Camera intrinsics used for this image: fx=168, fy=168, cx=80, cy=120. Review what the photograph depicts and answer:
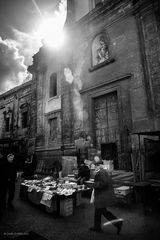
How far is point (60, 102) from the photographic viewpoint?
1359 cm

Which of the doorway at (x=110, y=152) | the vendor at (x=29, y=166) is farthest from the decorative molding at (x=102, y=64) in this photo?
the vendor at (x=29, y=166)

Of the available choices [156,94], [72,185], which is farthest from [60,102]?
[72,185]

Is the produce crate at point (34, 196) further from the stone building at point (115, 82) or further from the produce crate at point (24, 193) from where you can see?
the stone building at point (115, 82)

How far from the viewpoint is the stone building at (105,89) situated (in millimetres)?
8844

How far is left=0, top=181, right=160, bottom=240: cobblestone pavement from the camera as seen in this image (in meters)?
3.82

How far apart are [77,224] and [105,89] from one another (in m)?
7.99

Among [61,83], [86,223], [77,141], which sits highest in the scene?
[61,83]

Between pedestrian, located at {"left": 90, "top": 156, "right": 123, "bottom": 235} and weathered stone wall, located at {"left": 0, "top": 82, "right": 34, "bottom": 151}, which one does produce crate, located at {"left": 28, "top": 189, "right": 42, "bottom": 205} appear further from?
weathered stone wall, located at {"left": 0, "top": 82, "right": 34, "bottom": 151}

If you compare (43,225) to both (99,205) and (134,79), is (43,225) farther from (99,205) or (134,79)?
(134,79)

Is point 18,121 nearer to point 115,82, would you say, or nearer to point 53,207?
point 115,82

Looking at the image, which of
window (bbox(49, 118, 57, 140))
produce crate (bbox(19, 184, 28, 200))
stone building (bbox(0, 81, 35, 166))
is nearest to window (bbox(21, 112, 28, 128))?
stone building (bbox(0, 81, 35, 166))

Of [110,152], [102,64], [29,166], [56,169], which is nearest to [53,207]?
[110,152]

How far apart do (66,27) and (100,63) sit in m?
5.52

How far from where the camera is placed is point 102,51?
37.4 feet
